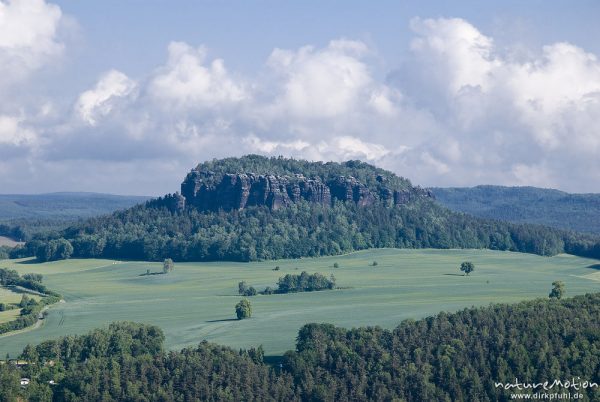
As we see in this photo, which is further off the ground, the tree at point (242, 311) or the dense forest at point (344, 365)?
the tree at point (242, 311)

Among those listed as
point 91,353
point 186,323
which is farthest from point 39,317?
point 91,353

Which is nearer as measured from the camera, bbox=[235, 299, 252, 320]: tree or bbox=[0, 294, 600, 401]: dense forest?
bbox=[0, 294, 600, 401]: dense forest

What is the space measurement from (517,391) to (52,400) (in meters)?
53.2

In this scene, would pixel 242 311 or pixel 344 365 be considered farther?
pixel 242 311

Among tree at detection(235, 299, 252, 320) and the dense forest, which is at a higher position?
tree at detection(235, 299, 252, 320)

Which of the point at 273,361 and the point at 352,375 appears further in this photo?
the point at 273,361

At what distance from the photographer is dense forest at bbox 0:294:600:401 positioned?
396ft

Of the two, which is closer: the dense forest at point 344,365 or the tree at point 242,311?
the dense forest at point 344,365

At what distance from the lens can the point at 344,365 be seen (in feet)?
419

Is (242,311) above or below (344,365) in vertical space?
above

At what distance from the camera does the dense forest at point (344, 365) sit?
120625mm

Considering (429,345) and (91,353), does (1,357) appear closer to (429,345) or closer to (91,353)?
(91,353)

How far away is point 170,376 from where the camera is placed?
125250 millimetres

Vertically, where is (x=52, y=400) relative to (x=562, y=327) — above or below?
below
